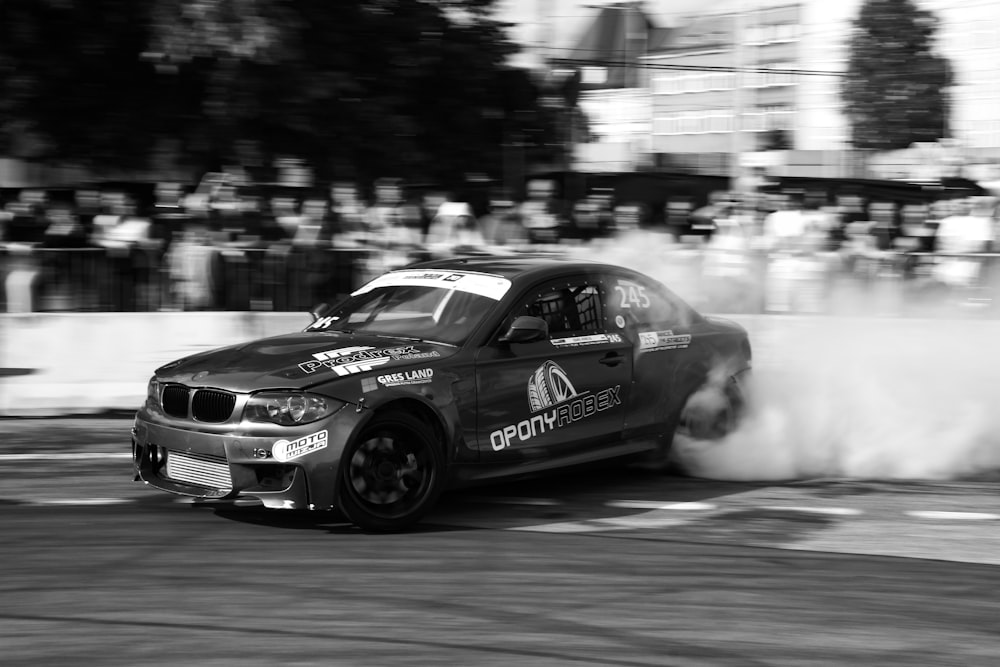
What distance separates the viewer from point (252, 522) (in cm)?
698

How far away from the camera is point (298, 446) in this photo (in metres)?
6.43

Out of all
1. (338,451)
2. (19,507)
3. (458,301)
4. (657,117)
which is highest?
(657,117)

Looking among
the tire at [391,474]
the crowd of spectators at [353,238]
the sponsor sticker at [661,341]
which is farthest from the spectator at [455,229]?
the tire at [391,474]

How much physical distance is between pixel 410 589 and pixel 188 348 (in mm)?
6740

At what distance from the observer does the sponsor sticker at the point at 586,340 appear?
25.3 ft

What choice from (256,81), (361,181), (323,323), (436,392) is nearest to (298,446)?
(436,392)

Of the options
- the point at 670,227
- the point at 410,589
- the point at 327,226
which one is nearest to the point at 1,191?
the point at 327,226

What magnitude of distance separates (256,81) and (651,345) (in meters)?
8.10

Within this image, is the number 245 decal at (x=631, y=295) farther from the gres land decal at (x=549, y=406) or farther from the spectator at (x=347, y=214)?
the spectator at (x=347, y=214)

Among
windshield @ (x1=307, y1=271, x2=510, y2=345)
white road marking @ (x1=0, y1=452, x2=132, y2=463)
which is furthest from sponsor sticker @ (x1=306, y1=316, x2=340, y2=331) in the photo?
white road marking @ (x1=0, y1=452, x2=132, y2=463)

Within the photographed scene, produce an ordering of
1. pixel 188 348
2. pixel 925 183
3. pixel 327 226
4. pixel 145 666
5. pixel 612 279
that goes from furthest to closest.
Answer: pixel 925 183 → pixel 327 226 → pixel 188 348 → pixel 612 279 → pixel 145 666

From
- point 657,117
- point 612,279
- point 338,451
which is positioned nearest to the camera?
point 338,451

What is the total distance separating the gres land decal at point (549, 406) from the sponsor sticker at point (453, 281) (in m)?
0.55

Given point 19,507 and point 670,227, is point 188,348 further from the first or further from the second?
point 670,227
